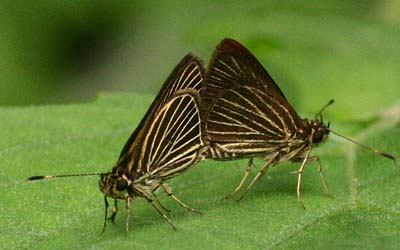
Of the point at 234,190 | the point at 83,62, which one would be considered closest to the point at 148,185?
the point at 234,190

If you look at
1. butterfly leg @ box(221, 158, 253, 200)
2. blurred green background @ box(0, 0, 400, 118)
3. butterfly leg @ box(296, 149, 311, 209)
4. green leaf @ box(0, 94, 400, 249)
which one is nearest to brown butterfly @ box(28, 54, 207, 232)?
green leaf @ box(0, 94, 400, 249)

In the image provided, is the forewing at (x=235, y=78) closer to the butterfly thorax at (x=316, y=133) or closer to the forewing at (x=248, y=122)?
the forewing at (x=248, y=122)

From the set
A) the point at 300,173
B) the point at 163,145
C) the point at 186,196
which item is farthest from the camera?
the point at 300,173

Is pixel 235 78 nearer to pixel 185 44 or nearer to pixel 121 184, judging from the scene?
pixel 121 184

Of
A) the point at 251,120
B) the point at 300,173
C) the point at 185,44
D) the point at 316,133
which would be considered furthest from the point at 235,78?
the point at 185,44

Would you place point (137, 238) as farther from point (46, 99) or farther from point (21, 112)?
point (46, 99)

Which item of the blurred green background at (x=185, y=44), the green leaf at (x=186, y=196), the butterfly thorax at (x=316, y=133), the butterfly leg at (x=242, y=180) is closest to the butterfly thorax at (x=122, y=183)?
the green leaf at (x=186, y=196)
